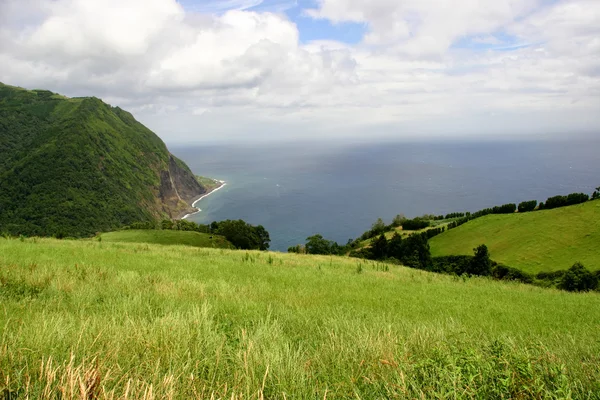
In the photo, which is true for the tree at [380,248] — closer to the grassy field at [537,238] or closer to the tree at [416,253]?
the tree at [416,253]

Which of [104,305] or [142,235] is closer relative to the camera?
[104,305]

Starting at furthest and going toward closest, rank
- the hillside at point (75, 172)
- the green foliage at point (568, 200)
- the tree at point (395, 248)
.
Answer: the hillside at point (75, 172) → the tree at point (395, 248) → the green foliage at point (568, 200)

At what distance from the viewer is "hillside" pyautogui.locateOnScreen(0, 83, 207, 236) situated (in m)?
114

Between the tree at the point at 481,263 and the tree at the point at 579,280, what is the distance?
9770 millimetres

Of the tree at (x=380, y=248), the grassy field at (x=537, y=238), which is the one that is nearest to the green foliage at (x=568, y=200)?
the grassy field at (x=537, y=238)

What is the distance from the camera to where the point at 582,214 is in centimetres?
4847

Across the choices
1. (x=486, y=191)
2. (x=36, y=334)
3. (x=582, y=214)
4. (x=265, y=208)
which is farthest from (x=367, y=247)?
(x=486, y=191)

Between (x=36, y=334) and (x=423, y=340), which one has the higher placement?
(x=36, y=334)

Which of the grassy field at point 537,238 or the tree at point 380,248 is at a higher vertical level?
the grassy field at point 537,238

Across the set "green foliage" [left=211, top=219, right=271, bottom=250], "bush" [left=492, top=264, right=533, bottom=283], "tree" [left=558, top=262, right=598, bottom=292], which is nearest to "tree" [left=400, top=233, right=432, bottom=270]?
"bush" [left=492, top=264, right=533, bottom=283]

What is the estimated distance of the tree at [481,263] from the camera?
4416 cm

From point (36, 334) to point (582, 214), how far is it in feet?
211

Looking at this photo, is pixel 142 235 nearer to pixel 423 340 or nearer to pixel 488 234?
pixel 423 340

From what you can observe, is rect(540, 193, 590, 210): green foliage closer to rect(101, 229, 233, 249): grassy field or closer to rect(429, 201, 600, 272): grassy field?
rect(429, 201, 600, 272): grassy field
